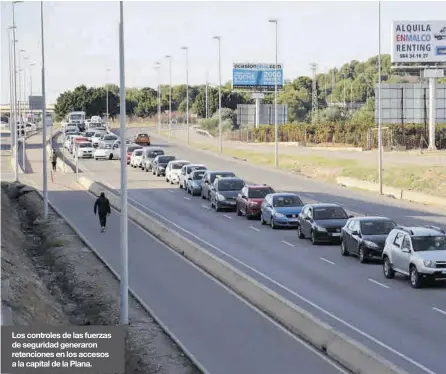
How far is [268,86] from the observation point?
396 feet

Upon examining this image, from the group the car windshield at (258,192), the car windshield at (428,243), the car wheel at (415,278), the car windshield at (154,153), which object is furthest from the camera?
the car windshield at (154,153)

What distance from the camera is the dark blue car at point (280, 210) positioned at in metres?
38.2

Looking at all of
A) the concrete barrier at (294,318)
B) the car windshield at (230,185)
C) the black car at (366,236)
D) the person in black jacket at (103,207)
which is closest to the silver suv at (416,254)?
the black car at (366,236)

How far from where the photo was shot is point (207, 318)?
2184 cm

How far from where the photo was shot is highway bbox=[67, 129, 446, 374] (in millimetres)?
19797

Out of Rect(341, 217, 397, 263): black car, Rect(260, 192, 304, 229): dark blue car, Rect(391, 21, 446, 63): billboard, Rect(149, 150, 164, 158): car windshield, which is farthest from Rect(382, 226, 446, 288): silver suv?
Rect(391, 21, 446, 63): billboard

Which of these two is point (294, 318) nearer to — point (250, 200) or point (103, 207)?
point (103, 207)

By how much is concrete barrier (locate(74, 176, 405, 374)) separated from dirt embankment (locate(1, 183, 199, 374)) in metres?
2.57

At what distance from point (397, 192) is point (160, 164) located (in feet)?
59.0

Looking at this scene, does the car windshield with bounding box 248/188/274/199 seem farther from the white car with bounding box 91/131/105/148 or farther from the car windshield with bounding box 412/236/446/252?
the white car with bounding box 91/131/105/148

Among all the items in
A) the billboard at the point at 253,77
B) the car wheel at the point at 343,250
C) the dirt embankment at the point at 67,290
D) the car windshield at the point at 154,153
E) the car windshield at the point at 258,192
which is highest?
the billboard at the point at 253,77

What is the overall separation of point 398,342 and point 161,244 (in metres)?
16.0

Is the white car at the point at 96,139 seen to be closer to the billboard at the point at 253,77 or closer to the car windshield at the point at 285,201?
the billboard at the point at 253,77

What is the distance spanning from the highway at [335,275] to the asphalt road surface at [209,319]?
1.53m
